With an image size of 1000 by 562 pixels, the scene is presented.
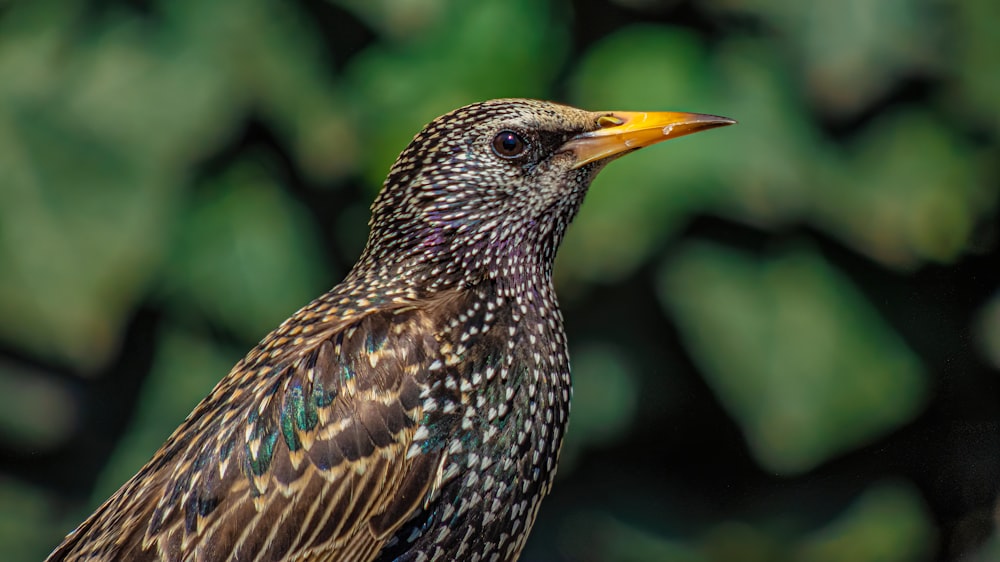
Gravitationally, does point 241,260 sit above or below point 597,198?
above

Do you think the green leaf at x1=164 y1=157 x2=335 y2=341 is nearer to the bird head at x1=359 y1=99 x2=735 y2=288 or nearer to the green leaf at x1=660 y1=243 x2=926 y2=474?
the bird head at x1=359 y1=99 x2=735 y2=288

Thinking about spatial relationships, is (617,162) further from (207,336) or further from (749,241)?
(207,336)

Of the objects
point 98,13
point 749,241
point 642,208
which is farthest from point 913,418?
point 98,13

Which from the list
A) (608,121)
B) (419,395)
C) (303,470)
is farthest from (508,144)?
(303,470)

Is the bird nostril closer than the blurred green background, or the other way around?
the bird nostril

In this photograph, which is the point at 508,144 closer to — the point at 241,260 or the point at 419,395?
the point at 419,395

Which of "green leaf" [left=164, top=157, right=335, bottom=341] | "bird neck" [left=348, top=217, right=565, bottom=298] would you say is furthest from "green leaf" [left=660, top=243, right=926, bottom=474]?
"green leaf" [left=164, top=157, right=335, bottom=341]

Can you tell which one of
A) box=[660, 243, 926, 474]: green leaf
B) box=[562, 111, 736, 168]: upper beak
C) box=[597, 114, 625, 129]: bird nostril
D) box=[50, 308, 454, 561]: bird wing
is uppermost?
box=[597, 114, 625, 129]: bird nostril

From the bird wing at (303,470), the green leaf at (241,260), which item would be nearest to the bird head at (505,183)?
the bird wing at (303,470)

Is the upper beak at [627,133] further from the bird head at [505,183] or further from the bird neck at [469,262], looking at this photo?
the bird neck at [469,262]
